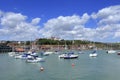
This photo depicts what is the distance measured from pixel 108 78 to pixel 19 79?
17821mm

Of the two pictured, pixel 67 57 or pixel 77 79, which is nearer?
pixel 77 79

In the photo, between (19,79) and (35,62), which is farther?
(35,62)

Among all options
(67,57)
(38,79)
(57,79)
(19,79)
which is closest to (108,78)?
(57,79)

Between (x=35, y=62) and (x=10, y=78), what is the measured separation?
3881 cm

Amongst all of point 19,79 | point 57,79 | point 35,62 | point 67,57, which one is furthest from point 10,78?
point 67,57

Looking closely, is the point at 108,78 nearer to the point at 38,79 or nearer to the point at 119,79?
the point at 119,79

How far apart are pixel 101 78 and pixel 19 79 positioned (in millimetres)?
16413

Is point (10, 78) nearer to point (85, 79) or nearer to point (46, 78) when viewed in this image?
point (46, 78)

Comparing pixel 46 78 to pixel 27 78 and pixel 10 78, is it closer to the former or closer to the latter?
pixel 27 78

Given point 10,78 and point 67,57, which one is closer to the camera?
point 10,78

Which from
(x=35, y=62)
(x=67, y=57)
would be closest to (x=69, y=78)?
(x=35, y=62)

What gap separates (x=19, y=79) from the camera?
53.2m

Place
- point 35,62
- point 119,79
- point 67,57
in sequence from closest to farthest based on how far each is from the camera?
point 119,79 → point 35,62 → point 67,57

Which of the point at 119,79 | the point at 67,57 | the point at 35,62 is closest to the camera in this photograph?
the point at 119,79
